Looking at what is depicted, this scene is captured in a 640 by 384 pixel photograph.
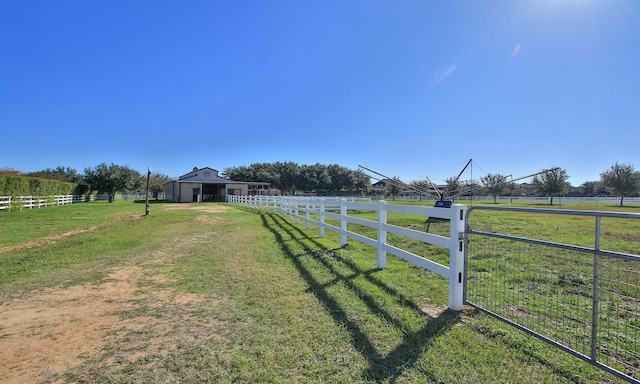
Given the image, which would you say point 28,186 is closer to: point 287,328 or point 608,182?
point 287,328

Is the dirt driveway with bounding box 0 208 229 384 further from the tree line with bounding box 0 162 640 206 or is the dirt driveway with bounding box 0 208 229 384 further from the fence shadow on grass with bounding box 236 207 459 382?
the tree line with bounding box 0 162 640 206

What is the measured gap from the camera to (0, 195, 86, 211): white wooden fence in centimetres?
2019

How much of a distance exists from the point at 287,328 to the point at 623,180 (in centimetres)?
5513

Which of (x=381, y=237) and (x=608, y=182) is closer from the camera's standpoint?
(x=381, y=237)

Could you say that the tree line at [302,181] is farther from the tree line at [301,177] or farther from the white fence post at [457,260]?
the white fence post at [457,260]

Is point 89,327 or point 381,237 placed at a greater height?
point 381,237

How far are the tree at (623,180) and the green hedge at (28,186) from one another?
6404cm

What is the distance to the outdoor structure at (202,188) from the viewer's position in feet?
130

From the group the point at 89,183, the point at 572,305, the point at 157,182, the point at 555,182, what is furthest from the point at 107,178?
the point at 555,182

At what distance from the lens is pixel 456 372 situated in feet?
7.80

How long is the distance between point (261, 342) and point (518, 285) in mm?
3820

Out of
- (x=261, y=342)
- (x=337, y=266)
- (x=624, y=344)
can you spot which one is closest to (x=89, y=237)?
(x=337, y=266)

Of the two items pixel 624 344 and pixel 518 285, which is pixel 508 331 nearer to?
pixel 624 344

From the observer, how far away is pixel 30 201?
2319cm
